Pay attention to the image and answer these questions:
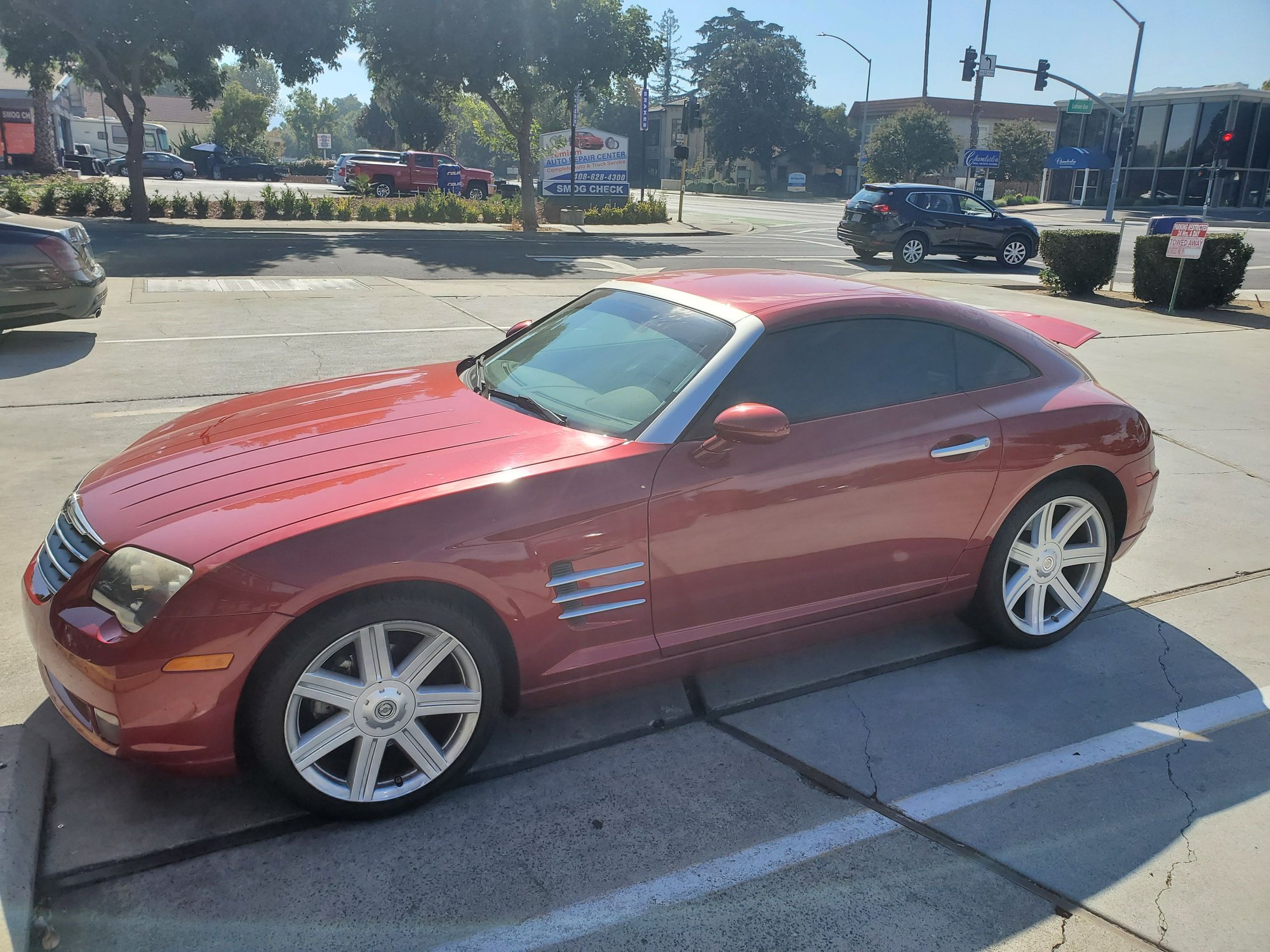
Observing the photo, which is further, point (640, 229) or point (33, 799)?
point (640, 229)

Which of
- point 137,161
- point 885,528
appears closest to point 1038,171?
point 137,161

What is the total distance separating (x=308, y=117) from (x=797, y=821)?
121141 millimetres

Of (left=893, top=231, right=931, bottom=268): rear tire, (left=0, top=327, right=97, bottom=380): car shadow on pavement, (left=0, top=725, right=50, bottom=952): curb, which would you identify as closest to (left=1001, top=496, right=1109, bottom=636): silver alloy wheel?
(left=0, top=725, right=50, bottom=952): curb

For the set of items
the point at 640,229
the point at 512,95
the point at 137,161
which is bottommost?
the point at 640,229

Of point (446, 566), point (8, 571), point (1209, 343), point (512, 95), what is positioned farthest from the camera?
point (512, 95)

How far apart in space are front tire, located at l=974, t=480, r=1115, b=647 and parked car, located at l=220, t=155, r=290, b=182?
5471cm

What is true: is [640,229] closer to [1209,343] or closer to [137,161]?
[137,161]

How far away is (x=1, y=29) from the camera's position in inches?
914

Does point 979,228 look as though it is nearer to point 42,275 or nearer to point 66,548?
point 42,275

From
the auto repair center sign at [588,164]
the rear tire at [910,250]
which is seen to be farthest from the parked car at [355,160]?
the rear tire at [910,250]

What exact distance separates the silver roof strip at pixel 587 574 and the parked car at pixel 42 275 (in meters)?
8.46

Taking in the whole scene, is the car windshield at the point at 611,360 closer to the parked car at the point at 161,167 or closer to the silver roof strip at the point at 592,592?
the silver roof strip at the point at 592,592

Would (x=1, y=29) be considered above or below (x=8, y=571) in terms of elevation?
above

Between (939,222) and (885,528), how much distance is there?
19.5 m
